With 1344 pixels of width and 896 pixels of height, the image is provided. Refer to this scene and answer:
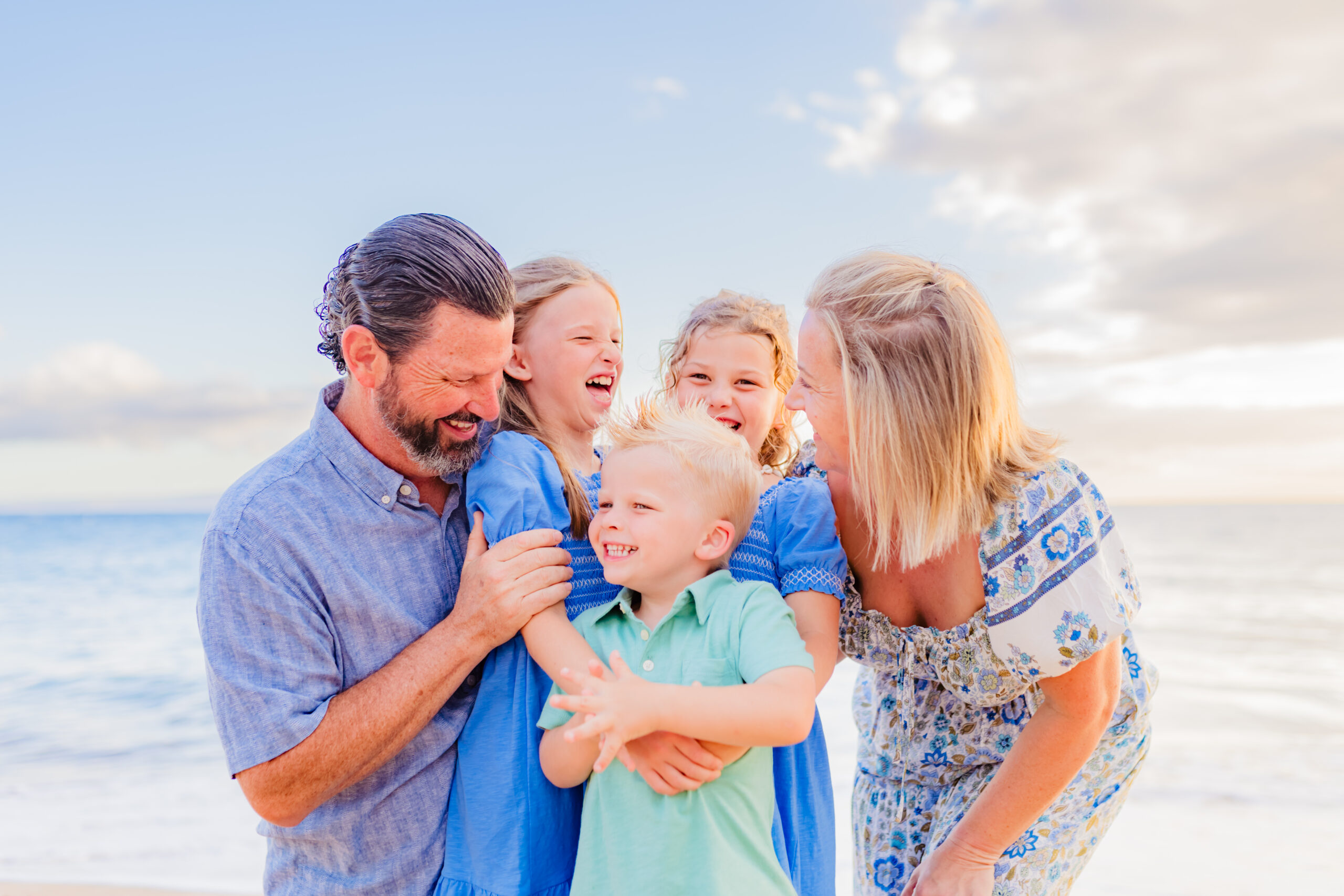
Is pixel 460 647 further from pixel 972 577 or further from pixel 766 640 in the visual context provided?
pixel 972 577

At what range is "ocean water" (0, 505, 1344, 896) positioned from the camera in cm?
547

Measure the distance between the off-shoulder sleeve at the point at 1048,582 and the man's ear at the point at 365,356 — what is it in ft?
5.16

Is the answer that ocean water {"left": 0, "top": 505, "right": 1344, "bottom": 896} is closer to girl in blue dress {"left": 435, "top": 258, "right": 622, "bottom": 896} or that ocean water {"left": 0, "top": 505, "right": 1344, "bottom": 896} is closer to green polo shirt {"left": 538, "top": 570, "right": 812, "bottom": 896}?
girl in blue dress {"left": 435, "top": 258, "right": 622, "bottom": 896}

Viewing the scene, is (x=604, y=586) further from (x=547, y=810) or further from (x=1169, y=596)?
(x=1169, y=596)

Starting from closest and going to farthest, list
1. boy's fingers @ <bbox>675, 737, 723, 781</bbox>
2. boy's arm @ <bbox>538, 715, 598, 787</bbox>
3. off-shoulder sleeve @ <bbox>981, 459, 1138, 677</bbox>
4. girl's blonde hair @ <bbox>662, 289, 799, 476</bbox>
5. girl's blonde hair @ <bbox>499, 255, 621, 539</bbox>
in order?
boy's fingers @ <bbox>675, 737, 723, 781</bbox>
boy's arm @ <bbox>538, 715, 598, 787</bbox>
off-shoulder sleeve @ <bbox>981, 459, 1138, 677</bbox>
girl's blonde hair @ <bbox>499, 255, 621, 539</bbox>
girl's blonde hair @ <bbox>662, 289, 799, 476</bbox>

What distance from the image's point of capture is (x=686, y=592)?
1.80 meters

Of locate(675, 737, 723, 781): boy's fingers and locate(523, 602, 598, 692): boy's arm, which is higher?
locate(523, 602, 598, 692): boy's arm

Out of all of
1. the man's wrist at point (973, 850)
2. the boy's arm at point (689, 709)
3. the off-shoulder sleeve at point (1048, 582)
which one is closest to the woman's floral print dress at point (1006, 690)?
the off-shoulder sleeve at point (1048, 582)

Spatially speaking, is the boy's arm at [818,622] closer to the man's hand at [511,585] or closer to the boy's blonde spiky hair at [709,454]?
the man's hand at [511,585]

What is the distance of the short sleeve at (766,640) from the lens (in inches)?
65.3

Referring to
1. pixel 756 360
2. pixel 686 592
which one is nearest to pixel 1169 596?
pixel 756 360

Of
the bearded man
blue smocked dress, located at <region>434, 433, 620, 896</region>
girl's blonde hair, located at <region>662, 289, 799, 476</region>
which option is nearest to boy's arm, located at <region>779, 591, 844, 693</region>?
blue smocked dress, located at <region>434, 433, 620, 896</region>

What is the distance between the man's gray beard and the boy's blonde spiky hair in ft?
1.33

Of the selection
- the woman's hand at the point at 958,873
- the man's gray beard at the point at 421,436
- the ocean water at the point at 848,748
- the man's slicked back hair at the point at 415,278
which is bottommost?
the ocean water at the point at 848,748
